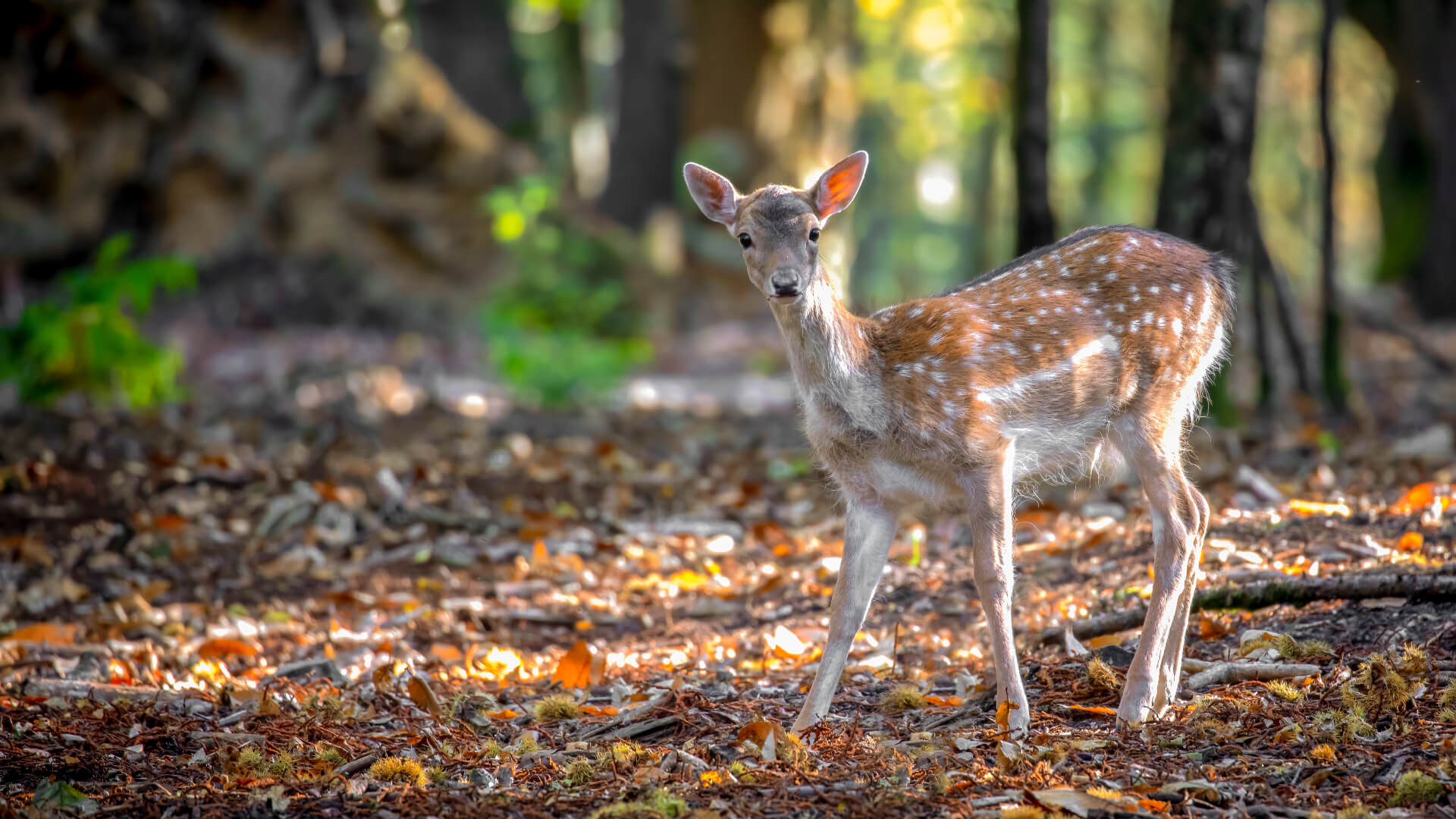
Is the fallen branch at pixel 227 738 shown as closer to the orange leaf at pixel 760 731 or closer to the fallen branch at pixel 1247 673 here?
the orange leaf at pixel 760 731

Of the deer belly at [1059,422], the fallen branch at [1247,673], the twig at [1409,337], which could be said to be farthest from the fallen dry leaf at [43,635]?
the twig at [1409,337]

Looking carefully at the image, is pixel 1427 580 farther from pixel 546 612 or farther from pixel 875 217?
pixel 875 217

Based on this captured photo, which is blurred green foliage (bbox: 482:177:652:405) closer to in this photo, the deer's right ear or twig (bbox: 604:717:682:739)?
the deer's right ear

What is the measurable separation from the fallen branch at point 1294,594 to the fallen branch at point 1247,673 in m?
0.30

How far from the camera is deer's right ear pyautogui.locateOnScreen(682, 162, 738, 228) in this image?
17.0 ft

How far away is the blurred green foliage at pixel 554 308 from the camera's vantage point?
11320 mm

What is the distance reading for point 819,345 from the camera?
486cm

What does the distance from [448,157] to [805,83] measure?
7.27m

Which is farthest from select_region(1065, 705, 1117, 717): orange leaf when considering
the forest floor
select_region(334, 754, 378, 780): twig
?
select_region(334, 754, 378, 780): twig

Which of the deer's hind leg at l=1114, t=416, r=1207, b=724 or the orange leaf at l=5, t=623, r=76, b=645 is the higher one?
the deer's hind leg at l=1114, t=416, r=1207, b=724

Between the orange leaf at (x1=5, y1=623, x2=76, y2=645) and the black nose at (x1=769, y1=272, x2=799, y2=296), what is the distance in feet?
12.6

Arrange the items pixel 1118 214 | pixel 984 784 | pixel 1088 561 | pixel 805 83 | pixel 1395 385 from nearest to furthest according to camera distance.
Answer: pixel 984 784, pixel 1088 561, pixel 1395 385, pixel 805 83, pixel 1118 214

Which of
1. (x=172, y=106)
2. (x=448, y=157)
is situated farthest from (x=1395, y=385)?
(x=172, y=106)

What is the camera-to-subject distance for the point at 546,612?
6371 mm
